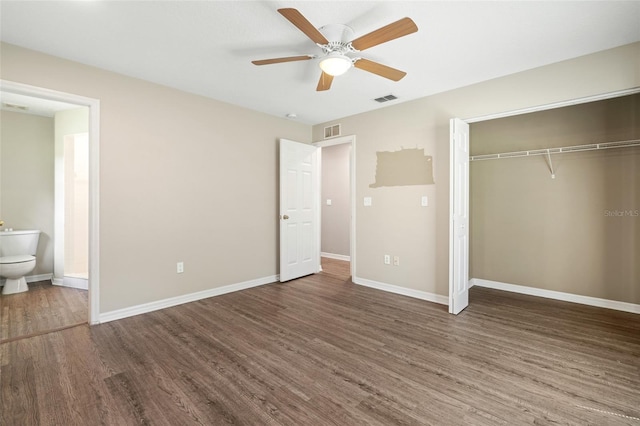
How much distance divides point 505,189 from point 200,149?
13.9 ft

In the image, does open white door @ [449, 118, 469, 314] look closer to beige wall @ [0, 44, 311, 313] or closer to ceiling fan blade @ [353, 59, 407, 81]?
ceiling fan blade @ [353, 59, 407, 81]

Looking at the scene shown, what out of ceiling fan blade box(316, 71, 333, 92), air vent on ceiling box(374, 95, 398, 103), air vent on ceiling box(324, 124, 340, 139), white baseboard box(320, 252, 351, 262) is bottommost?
white baseboard box(320, 252, 351, 262)

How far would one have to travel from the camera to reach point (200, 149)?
3.77 metres

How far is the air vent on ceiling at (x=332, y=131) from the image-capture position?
481 centimetres

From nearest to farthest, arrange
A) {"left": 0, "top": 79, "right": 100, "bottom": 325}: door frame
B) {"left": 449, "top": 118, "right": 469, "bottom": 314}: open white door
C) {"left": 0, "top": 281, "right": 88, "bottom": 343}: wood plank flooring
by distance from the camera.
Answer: {"left": 0, "top": 281, "right": 88, "bottom": 343}: wood plank flooring < {"left": 0, "top": 79, "right": 100, "bottom": 325}: door frame < {"left": 449, "top": 118, "right": 469, "bottom": 314}: open white door

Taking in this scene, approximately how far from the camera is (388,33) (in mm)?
1982

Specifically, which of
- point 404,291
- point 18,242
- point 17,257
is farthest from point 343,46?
point 18,242

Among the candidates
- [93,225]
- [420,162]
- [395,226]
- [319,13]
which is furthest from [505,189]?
[93,225]

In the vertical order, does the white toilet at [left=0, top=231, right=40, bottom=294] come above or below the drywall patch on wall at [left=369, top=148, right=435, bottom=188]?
below

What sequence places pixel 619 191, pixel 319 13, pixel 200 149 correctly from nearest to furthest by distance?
1. pixel 319 13
2. pixel 619 191
3. pixel 200 149

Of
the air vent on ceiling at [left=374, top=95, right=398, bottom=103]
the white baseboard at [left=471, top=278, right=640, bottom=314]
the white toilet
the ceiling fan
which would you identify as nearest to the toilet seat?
the white toilet

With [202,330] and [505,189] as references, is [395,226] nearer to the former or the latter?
[505,189]

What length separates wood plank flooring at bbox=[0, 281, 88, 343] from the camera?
287cm

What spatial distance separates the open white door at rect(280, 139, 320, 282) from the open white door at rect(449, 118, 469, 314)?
94.2 inches
